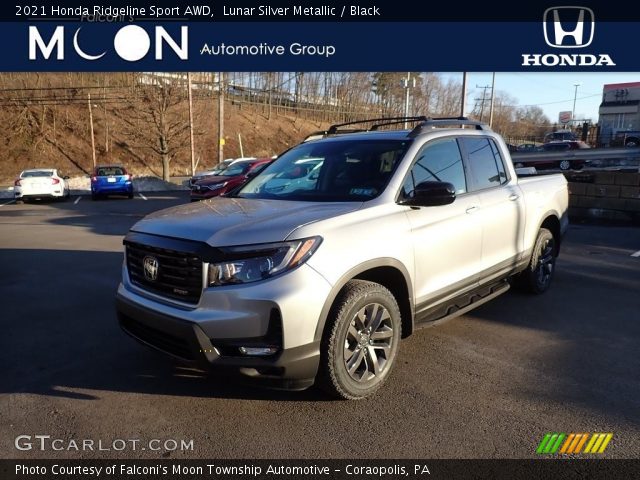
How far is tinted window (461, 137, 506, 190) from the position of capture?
4.62m

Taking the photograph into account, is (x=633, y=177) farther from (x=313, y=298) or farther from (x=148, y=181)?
(x=148, y=181)

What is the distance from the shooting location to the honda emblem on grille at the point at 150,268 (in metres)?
3.26

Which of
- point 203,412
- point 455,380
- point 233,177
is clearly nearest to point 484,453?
Answer: point 455,380

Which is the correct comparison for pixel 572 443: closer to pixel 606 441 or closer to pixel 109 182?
pixel 606 441

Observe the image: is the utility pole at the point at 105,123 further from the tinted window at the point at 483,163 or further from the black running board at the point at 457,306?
the black running board at the point at 457,306

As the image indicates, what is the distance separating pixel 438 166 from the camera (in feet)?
13.8

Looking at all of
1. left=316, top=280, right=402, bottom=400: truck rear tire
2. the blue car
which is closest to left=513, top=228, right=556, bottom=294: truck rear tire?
left=316, top=280, right=402, bottom=400: truck rear tire

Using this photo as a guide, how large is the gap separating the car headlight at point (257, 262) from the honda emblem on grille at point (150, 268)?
52 centimetres

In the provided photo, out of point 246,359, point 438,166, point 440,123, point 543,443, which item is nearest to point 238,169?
point 440,123

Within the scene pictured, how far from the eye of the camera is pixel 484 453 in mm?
2787

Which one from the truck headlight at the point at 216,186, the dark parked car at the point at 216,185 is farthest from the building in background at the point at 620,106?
the truck headlight at the point at 216,186

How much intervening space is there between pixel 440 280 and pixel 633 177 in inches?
371

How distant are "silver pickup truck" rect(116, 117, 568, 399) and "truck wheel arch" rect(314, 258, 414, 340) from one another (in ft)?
0.03

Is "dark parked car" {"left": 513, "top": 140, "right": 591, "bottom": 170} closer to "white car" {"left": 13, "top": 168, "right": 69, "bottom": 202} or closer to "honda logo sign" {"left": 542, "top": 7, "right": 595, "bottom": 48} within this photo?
"honda logo sign" {"left": 542, "top": 7, "right": 595, "bottom": 48}
